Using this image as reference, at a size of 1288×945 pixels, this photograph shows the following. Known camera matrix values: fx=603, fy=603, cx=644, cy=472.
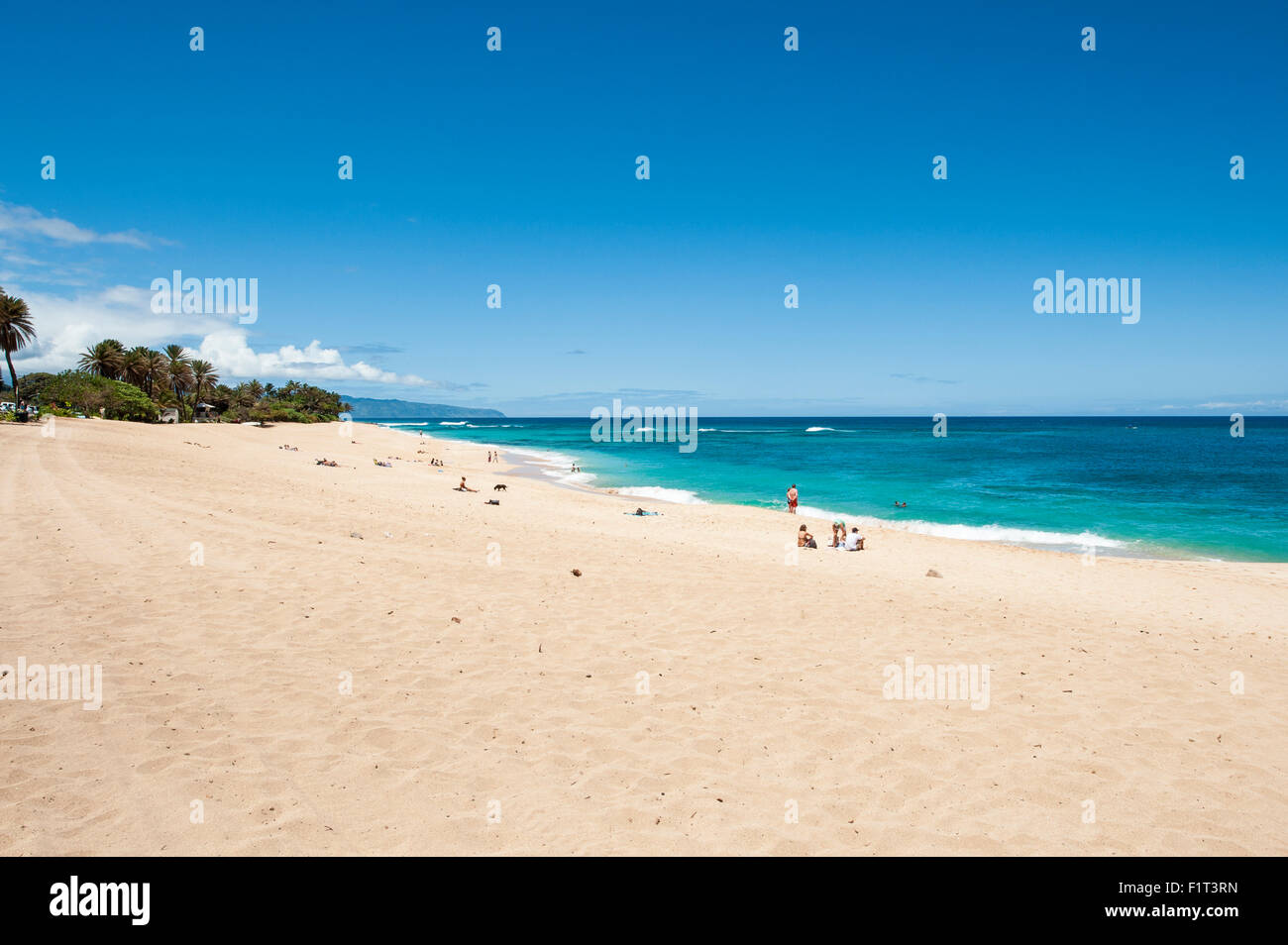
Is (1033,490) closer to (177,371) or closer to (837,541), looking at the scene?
(837,541)

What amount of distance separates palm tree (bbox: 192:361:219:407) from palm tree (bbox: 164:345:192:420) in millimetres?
706

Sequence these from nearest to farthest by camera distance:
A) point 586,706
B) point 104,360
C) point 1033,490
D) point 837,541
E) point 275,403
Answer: point 586,706 < point 837,541 < point 1033,490 < point 104,360 < point 275,403

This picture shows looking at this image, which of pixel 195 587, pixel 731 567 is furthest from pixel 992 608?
pixel 195 587

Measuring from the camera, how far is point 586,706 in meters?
6.99

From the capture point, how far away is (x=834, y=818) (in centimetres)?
521

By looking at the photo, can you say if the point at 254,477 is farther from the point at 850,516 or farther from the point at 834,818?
the point at 850,516

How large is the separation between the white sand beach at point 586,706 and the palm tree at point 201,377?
69784 millimetres

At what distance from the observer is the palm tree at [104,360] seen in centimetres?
6319

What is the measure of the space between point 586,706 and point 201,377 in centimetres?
8459

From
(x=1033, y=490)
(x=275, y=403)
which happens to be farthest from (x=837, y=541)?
(x=275, y=403)

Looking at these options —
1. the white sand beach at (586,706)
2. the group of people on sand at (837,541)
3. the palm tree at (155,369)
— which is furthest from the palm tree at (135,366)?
the group of people on sand at (837,541)

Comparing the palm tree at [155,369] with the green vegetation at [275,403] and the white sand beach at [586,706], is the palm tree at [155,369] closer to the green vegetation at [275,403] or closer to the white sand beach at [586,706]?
the green vegetation at [275,403]

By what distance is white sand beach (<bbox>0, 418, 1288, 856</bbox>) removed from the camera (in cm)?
496

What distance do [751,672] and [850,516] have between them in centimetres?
2454
